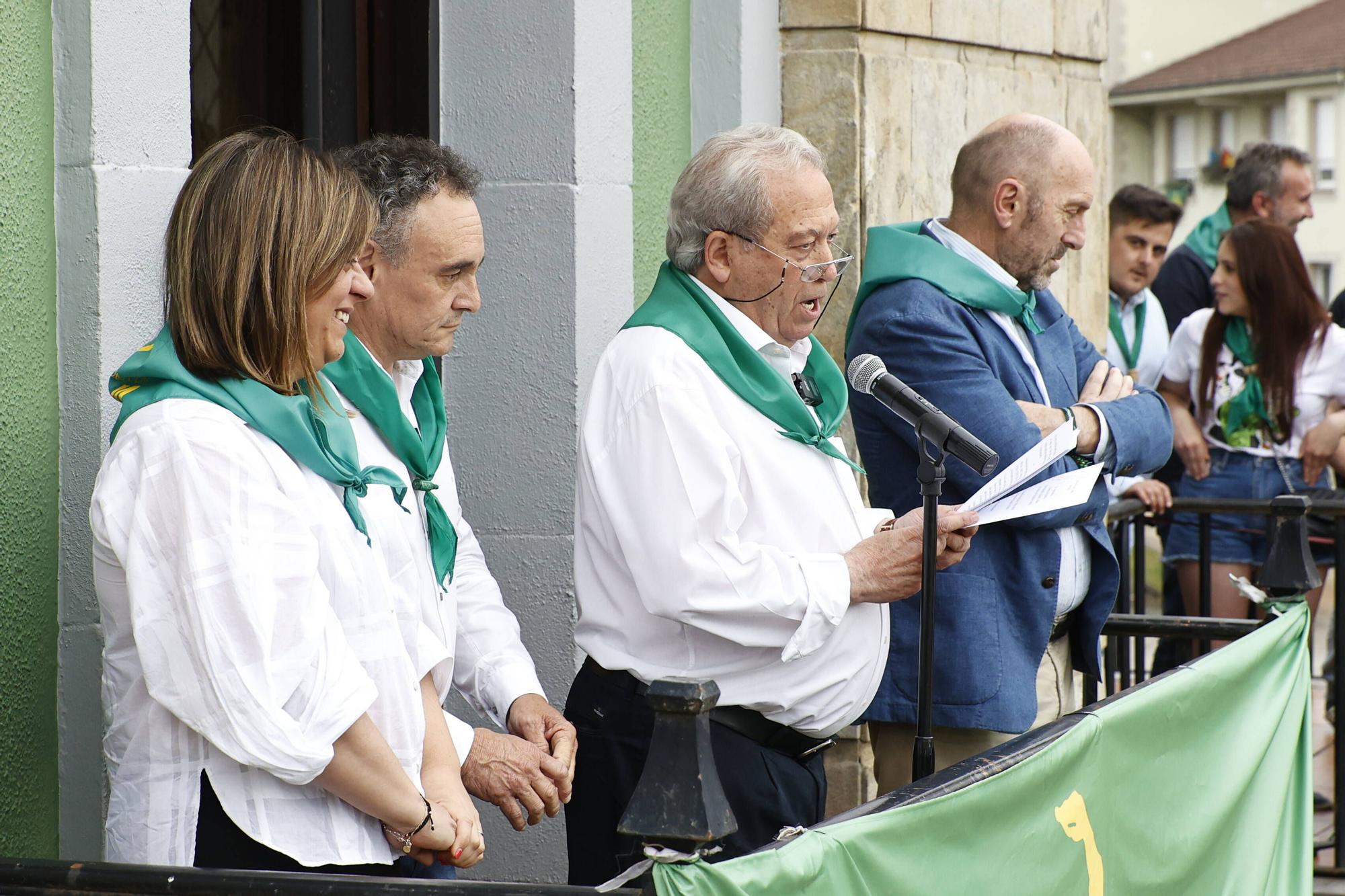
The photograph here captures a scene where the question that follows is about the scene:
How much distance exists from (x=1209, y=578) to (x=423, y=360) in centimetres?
316

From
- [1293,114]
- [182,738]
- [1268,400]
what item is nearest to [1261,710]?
[182,738]

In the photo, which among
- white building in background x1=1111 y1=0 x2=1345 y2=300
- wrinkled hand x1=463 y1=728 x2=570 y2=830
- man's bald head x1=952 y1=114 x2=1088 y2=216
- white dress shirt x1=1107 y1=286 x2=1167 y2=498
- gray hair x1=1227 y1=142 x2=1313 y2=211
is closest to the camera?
wrinkled hand x1=463 y1=728 x2=570 y2=830

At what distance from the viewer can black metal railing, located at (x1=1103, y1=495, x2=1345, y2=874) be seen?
3.86m

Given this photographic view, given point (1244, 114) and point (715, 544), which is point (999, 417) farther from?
point (1244, 114)

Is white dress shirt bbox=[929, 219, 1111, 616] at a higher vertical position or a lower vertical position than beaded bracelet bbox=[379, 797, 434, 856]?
higher

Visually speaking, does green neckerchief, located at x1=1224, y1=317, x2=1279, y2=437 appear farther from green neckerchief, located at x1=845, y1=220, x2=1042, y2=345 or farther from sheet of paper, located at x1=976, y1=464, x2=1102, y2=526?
sheet of paper, located at x1=976, y1=464, x2=1102, y2=526

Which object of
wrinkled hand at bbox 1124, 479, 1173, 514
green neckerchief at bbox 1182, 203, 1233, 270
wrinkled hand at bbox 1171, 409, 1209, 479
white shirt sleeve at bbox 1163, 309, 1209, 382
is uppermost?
green neckerchief at bbox 1182, 203, 1233, 270

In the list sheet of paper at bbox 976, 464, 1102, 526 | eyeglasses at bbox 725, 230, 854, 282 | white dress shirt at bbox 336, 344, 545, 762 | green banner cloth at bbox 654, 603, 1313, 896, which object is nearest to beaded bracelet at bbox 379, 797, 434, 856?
white dress shirt at bbox 336, 344, 545, 762

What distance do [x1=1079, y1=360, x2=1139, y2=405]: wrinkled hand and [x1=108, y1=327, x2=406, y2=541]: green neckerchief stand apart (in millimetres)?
1963

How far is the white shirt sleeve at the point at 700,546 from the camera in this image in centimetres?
285

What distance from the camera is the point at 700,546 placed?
9.37ft

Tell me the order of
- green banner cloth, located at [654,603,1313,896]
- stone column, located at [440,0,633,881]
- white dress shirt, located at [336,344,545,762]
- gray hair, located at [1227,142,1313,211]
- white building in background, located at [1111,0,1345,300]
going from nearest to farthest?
green banner cloth, located at [654,603,1313,896] < white dress shirt, located at [336,344,545,762] < stone column, located at [440,0,633,881] < gray hair, located at [1227,142,1313,211] < white building in background, located at [1111,0,1345,300]

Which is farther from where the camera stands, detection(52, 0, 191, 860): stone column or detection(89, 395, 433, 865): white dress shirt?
detection(52, 0, 191, 860): stone column

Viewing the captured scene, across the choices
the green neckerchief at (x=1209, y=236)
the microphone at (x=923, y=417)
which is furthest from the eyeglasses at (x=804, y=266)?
the green neckerchief at (x=1209, y=236)
